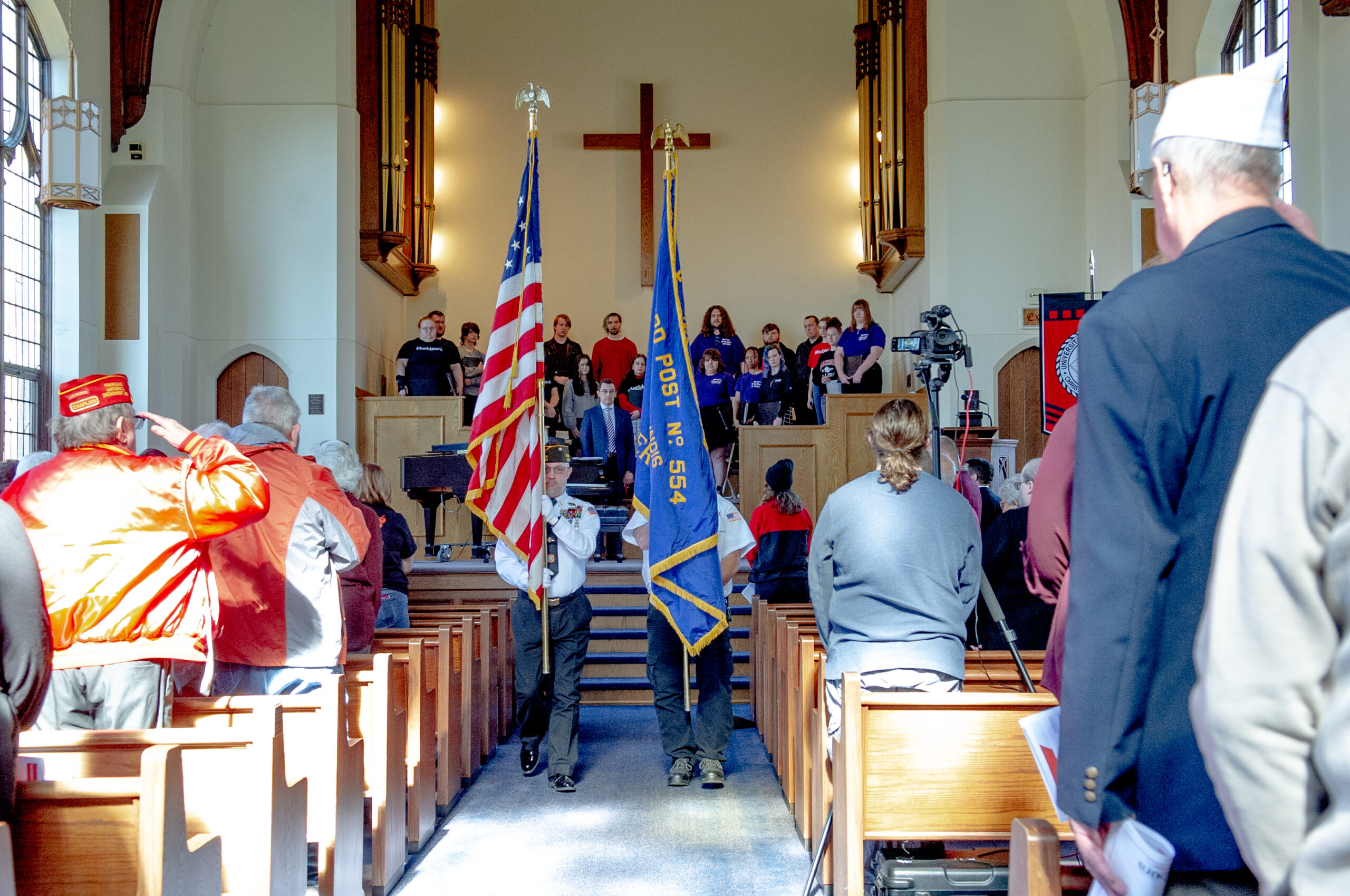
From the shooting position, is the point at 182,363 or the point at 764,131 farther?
the point at 764,131

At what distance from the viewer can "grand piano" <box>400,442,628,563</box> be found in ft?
29.3

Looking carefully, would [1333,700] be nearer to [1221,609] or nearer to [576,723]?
[1221,609]

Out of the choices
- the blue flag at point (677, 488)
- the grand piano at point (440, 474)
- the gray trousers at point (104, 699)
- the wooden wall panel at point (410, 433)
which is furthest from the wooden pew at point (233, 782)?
the wooden wall panel at point (410, 433)

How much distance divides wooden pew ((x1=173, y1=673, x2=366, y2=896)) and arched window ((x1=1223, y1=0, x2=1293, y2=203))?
7.43 meters

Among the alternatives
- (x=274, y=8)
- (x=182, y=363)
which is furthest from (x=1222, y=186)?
(x=274, y=8)

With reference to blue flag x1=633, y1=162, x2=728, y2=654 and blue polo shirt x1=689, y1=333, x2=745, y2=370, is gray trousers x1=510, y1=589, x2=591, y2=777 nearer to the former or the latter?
blue flag x1=633, y1=162, x2=728, y2=654

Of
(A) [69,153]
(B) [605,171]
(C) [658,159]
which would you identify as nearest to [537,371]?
(A) [69,153]

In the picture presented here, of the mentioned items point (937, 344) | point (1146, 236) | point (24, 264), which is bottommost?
point (937, 344)

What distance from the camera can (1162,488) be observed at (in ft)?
4.48

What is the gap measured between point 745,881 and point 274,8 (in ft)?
33.5

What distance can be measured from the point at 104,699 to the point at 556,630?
2.69 meters

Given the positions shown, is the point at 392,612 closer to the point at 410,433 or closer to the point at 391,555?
the point at 391,555

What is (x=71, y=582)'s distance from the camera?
9.48ft

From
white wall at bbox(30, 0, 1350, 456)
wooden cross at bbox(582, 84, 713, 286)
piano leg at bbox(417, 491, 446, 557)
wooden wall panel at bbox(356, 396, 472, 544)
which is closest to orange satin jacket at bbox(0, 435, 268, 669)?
piano leg at bbox(417, 491, 446, 557)
